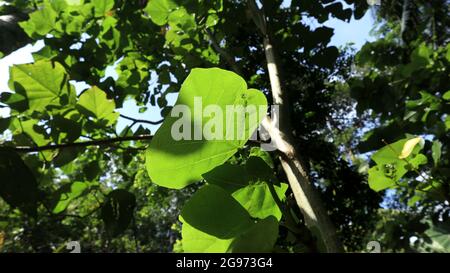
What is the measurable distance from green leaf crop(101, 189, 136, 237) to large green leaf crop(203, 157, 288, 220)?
65cm

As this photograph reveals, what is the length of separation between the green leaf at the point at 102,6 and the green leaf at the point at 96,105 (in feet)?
2.60

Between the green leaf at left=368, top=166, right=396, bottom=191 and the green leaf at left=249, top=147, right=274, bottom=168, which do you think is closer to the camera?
the green leaf at left=249, top=147, right=274, bottom=168

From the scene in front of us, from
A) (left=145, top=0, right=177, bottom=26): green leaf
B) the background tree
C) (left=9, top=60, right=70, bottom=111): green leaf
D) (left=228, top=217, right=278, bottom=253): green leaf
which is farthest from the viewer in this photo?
(left=145, top=0, right=177, bottom=26): green leaf

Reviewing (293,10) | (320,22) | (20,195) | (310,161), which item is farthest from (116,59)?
(310,161)

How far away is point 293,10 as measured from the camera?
161 centimetres

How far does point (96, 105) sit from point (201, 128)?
67cm

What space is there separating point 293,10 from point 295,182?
1327 millimetres

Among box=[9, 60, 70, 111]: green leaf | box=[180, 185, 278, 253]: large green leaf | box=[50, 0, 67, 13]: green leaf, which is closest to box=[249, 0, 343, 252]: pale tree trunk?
box=[180, 185, 278, 253]: large green leaf

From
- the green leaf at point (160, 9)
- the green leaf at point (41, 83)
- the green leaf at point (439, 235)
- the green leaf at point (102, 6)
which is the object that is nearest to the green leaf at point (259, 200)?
the green leaf at point (41, 83)

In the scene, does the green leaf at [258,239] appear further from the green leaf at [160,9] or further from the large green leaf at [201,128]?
the green leaf at [160,9]

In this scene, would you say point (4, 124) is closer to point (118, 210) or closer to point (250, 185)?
point (118, 210)

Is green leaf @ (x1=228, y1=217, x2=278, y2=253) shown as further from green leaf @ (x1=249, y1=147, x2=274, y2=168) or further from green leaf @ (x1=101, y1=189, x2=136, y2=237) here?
green leaf @ (x1=101, y1=189, x2=136, y2=237)

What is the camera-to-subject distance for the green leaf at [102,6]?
1.51m

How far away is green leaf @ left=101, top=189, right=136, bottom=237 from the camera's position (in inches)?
35.9
